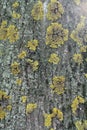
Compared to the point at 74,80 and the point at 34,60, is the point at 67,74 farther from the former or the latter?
the point at 34,60

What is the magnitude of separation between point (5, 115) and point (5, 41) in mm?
343

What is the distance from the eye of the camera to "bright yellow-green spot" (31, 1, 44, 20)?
1.68 meters

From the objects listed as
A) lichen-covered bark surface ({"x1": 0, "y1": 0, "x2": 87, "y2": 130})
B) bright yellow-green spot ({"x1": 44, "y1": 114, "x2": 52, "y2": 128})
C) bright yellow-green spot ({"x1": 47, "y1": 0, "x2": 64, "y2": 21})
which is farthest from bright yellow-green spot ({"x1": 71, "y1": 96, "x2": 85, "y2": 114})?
bright yellow-green spot ({"x1": 47, "y1": 0, "x2": 64, "y2": 21})

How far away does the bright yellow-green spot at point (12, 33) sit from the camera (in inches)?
65.8

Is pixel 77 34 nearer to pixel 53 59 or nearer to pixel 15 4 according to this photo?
pixel 53 59

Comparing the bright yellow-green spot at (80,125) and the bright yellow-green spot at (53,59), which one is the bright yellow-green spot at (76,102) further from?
the bright yellow-green spot at (53,59)

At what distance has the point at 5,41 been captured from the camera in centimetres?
168

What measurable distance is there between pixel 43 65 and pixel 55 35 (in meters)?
0.15

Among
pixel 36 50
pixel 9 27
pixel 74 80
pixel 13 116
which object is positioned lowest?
pixel 13 116

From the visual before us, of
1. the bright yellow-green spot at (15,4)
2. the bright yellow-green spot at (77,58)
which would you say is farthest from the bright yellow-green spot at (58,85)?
the bright yellow-green spot at (15,4)

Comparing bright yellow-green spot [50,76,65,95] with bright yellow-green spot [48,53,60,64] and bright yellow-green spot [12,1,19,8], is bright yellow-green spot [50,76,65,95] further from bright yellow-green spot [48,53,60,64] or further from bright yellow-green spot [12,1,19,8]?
bright yellow-green spot [12,1,19,8]

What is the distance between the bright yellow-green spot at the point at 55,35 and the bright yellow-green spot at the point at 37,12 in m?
0.07

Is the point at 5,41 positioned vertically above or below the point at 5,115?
above

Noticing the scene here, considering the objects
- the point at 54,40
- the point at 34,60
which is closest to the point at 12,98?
the point at 34,60
